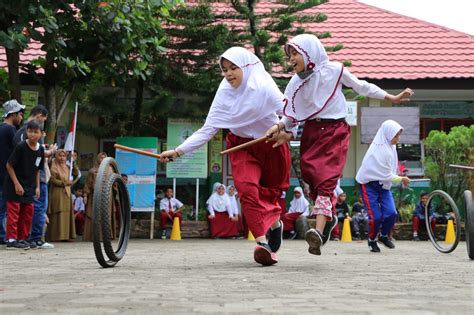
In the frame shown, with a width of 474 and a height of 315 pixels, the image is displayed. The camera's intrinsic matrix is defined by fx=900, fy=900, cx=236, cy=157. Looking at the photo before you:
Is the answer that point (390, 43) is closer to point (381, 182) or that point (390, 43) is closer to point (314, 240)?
point (381, 182)

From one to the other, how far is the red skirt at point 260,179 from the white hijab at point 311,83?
0.41 metres

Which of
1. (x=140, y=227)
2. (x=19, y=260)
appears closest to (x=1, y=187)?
(x=19, y=260)

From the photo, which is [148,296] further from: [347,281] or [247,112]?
[247,112]

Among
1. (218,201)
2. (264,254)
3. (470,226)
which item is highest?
(218,201)

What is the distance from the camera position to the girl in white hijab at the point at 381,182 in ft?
38.4

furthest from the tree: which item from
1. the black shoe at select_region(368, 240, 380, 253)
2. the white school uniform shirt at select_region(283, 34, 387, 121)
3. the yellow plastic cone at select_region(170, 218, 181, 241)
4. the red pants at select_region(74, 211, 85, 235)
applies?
the white school uniform shirt at select_region(283, 34, 387, 121)

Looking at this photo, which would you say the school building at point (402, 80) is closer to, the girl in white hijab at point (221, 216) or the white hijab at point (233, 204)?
the white hijab at point (233, 204)

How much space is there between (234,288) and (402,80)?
56.1 feet

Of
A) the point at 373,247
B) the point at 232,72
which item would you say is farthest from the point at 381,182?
the point at 232,72

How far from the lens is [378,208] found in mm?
11797

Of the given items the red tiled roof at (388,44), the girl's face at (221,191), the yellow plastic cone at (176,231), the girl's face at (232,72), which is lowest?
the yellow plastic cone at (176,231)

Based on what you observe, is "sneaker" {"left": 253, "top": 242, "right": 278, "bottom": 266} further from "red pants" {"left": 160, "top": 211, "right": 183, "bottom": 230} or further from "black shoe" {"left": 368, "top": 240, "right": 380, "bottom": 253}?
"red pants" {"left": 160, "top": 211, "right": 183, "bottom": 230}

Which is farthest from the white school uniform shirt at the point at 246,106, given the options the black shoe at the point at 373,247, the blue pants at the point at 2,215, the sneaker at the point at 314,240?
the blue pants at the point at 2,215

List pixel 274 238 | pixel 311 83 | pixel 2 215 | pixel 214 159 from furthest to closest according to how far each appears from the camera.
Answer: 1. pixel 214 159
2. pixel 2 215
3. pixel 274 238
4. pixel 311 83
